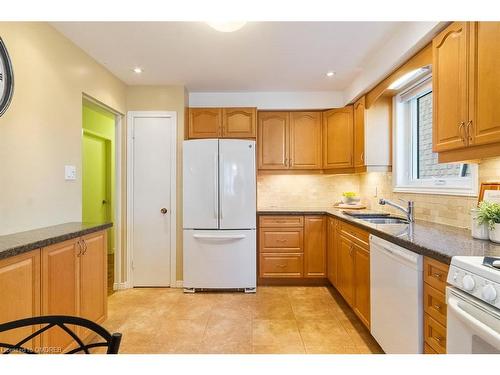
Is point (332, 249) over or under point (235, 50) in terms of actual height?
under

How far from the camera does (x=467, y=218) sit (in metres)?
1.94

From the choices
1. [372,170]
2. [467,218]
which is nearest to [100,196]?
[372,170]

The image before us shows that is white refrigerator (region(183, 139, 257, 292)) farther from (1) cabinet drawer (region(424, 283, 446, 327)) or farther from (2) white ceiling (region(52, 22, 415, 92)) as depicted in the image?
(1) cabinet drawer (region(424, 283, 446, 327))

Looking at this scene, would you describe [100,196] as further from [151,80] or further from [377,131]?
[377,131]

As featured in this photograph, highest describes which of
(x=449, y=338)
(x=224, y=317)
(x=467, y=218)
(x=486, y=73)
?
(x=486, y=73)

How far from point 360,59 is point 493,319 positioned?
2457 mm

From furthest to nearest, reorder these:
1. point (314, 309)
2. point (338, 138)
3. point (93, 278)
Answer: point (338, 138)
point (314, 309)
point (93, 278)

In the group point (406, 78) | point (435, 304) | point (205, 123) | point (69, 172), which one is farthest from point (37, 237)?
point (406, 78)

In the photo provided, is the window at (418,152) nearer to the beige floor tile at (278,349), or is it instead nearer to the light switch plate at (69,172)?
the beige floor tile at (278,349)

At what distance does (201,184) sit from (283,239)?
1.14 metres

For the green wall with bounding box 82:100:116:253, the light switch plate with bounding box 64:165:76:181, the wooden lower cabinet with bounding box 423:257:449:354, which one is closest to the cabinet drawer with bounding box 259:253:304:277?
the wooden lower cabinet with bounding box 423:257:449:354

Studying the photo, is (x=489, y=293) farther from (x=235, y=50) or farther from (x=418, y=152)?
(x=235, y=50)

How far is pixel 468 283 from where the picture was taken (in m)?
1.03

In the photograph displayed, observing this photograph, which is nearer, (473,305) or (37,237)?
(473,305)
